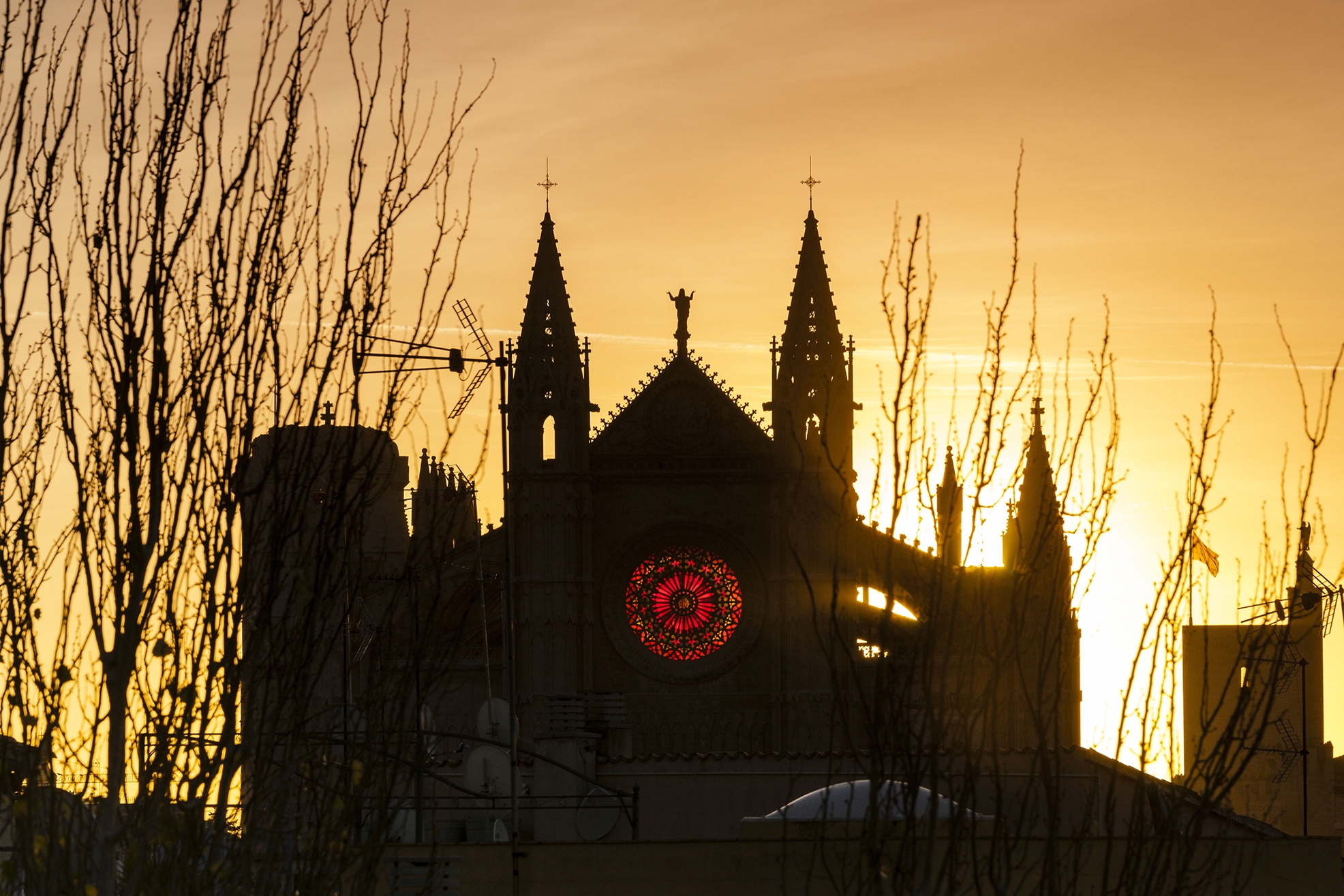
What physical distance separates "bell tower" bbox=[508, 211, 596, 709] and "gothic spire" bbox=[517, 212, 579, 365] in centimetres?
2

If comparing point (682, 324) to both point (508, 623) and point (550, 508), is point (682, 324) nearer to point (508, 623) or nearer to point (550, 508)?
point (550, 508)

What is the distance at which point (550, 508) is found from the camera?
149 feet

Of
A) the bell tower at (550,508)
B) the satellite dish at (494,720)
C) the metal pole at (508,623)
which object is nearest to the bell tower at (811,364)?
the bell tower at (550,508)

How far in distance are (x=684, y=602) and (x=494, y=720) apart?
1853 cm

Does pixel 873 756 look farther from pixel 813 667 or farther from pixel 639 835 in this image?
pixel 813 667

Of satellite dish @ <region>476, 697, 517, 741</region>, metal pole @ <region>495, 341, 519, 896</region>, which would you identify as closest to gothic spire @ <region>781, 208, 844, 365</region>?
satellite dish @ <region>476, 697, 517, 741</region>

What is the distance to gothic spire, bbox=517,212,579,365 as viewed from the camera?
155ft

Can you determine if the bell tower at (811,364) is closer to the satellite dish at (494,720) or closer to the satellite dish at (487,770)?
the satellite dish at (494,720)

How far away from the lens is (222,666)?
27.4 ft

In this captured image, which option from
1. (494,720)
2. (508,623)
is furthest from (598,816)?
(508,623)

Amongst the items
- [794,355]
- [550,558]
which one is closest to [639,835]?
[550,558]

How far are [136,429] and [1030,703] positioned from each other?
4.14 metres

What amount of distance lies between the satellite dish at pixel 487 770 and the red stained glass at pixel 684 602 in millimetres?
19634

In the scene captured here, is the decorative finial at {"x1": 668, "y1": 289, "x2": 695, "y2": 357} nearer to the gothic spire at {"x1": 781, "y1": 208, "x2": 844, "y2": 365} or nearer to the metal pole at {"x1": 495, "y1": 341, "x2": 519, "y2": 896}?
the gothic spire at {"x1": 781, "y1": 208, "x2": 844, "y2": 365}
